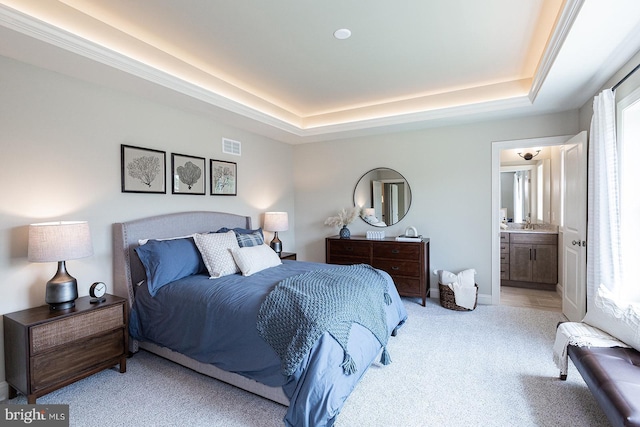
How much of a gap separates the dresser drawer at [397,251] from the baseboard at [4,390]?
146 inches

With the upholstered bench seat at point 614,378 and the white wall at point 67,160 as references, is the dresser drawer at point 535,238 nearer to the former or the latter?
the upholstered bench seat at point 614,378

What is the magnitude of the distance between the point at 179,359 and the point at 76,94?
7.87ft

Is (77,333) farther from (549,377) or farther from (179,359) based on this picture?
(549,377)

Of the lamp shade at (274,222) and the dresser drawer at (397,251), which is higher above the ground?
the lamp shade at (274,222)

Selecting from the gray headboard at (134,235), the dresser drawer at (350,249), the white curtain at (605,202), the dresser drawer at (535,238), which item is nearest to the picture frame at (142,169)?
the gray headboard at (134,235)

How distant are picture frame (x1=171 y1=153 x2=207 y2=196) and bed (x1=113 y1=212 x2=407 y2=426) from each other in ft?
1.19

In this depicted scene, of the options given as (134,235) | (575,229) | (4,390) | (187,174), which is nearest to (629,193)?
(575,229)

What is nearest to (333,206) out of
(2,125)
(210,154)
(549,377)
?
(210,154)

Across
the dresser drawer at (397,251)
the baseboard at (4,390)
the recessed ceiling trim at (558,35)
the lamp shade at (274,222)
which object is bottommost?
the baseboard at (4,390)

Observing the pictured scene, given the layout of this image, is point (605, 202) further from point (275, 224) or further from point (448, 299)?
point (275, 224)

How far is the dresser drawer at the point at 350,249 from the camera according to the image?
4.45 meters

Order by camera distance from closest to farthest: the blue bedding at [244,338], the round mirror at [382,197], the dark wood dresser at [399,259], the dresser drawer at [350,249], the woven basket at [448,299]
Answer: the blue bedding at [244,338] < the woven basket at [448,299] < the dark wood dresser at [399,259] < the dresser drawer at [350,249] < the round mirror at [382,197]

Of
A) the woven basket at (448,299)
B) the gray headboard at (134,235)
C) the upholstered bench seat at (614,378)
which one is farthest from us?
the woven basket at (448,299)

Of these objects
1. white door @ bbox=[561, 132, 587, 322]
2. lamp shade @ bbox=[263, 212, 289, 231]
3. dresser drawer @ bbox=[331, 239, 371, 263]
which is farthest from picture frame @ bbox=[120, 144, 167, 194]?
white door @ bbox=[561, 132, 587, 322]
